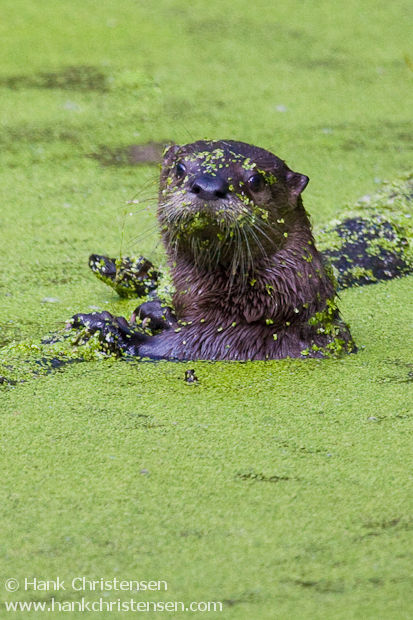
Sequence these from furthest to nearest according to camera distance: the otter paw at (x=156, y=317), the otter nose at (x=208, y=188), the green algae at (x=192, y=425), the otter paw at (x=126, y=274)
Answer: the otter paw at (x=126, y=274)
the otter paw at (x=156, y=317)
the otter nose at (x=208, y=188)
the green algae at (x=192, y=425)

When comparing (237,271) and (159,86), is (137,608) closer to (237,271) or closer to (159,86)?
(237,271)

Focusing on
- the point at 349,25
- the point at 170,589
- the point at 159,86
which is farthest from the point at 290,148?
the point at 170,589

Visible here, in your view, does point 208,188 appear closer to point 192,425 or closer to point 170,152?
point 170,152

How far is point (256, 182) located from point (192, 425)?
32.0 inches

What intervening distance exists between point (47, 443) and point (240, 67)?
4822 millimetres

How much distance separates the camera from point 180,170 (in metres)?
3.21

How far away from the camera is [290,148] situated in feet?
19.3

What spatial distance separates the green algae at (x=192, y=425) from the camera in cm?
218

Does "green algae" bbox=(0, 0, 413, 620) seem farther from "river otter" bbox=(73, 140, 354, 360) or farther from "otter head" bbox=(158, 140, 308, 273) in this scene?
"otter head" bbox=(158, 140, 308, 273)

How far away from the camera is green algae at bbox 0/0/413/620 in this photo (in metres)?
2.18

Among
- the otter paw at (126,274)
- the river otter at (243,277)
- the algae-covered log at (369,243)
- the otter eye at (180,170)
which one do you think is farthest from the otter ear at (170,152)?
the algae-covered log at (369,243)

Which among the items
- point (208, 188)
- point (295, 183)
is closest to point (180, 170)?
point (208, 188)

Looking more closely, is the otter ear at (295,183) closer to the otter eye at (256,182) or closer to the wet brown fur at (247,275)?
the wet brown fur at (247,275)

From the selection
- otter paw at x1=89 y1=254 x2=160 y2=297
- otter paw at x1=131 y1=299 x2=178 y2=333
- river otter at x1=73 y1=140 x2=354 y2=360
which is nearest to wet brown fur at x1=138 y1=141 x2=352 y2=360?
river otter at x1=73 y1=140 x2=354 y2=360
